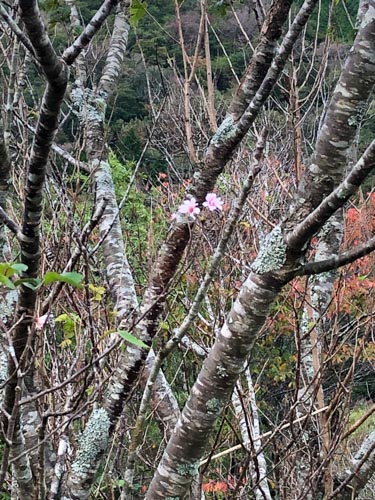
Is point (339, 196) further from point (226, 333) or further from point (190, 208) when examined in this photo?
point (190, 208)

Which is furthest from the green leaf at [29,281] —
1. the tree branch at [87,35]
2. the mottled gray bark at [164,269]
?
the mottled gray bark at [164,269]

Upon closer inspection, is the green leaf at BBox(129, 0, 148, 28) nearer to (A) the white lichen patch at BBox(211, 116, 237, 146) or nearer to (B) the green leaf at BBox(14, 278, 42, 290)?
(A) the white lichen patch at BBox(211, 116, 237, 146)

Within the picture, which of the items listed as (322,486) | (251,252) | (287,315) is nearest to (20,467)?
(322,486)

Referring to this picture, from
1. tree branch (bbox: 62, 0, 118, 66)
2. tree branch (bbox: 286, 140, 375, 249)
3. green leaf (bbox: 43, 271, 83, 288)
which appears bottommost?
green leaf (bbox: 43, 271, 83, 288)

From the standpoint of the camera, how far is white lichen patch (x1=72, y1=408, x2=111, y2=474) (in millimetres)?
1654

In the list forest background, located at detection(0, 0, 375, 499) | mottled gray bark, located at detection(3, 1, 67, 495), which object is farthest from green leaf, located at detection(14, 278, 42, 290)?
mottled gray bark, located at detection(3, 1, 67, 495)

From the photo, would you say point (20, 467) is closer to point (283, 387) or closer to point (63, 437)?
point (63, 437)

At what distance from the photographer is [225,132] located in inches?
64.4

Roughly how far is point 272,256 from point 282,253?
0.08 feet

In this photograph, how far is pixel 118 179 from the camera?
743cm

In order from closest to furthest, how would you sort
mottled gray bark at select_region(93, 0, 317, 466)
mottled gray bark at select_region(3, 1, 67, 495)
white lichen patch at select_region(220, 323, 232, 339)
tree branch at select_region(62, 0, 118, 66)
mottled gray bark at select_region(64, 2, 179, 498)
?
mottled gray bark at select_region(3, 1, 67, 495)
tree branch at select_region(62, 0, 118, 66)
white lichen patch at select_region(220, 323, 232, 339)
mottled gray bark at select_region(93, 0, 317, 466)
mottled gray bark at select_region(64, 2, 179, 498)

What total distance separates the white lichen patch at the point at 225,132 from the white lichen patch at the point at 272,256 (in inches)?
19.3

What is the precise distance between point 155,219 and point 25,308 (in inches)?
225

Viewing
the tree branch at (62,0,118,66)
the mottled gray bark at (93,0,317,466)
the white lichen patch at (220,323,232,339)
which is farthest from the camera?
the mottled gray bark at (93,0,317,466)
